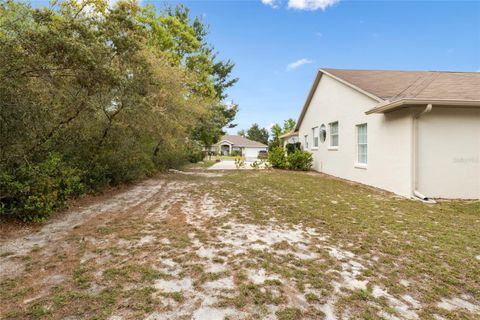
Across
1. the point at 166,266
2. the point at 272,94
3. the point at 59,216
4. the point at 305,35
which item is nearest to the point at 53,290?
the point at 166,266

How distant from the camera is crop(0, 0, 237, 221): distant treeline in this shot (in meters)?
4.56

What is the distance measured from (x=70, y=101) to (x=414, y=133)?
8.69m

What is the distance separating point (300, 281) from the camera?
110 inches

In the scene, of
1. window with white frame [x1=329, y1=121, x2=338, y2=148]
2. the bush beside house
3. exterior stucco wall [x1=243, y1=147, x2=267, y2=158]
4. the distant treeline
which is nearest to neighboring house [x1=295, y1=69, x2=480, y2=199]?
window with white frame [x1=329, y1=121, x2=338, y2=148]

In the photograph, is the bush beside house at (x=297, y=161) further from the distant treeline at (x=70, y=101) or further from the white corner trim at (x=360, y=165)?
the distant treeline at (x=70, y=101)

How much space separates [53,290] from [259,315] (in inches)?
78.9

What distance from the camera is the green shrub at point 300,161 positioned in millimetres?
15448

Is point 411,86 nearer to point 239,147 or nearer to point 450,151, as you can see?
point 450,151

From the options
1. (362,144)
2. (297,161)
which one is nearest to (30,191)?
(362,144)

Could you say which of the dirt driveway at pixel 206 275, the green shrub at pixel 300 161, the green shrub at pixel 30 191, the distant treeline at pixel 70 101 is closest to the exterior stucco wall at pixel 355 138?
the green shrub at pixel 300 161

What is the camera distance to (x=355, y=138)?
1048 cm

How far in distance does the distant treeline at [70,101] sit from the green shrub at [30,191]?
15 mm

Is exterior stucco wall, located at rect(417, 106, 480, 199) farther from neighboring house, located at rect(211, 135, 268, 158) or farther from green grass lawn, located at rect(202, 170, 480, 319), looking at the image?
neighboring house, located at rect(211, 135, 268, 158)

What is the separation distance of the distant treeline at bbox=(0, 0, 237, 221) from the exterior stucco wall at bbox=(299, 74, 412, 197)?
23.6 ft
